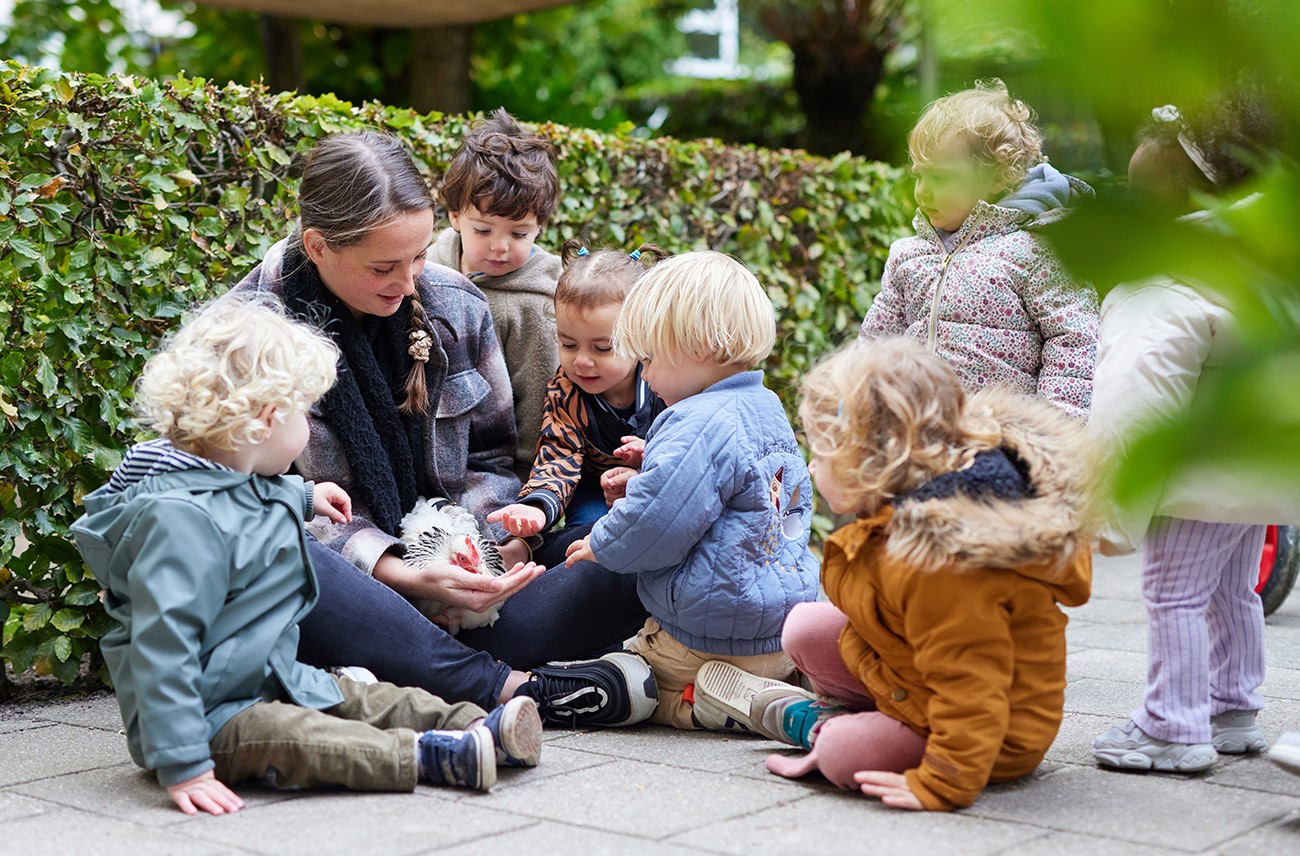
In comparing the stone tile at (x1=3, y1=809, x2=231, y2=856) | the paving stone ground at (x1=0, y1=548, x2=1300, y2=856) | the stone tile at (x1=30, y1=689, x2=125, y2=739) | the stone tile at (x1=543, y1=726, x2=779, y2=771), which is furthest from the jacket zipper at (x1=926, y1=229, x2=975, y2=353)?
the stone tile at (x1=30, y1=689, x2=125, y2=739)

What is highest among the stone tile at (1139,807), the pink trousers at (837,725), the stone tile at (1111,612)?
the pink trousers at (837,725)

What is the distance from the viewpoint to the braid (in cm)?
349

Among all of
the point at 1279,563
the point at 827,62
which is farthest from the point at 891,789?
the point at 827,62

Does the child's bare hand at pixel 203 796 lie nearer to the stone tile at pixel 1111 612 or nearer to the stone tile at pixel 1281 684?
the stone tile at pixel 1281 684

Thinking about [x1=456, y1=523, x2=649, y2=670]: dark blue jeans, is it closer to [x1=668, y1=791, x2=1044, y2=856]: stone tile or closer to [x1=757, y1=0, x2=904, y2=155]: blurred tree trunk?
[x1=668, y1=791, x2=1044, y2=856]: stone tile

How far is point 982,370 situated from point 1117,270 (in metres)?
3.09

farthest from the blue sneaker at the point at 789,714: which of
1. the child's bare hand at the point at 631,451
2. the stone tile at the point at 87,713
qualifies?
the stone tile at the point at 87,713

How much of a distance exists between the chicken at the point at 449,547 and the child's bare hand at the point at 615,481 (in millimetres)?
334

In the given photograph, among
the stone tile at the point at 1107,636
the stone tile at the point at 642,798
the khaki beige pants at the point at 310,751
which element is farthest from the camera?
the stone tile at the point at 1107,636

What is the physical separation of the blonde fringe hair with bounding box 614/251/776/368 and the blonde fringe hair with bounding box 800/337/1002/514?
568 mm

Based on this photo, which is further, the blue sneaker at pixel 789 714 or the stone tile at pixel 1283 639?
the stone tile at pixel 1283 639

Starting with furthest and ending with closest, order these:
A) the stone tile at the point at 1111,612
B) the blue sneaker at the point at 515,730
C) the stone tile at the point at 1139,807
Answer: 1. the stone tile at the point at 1111,612
2. the blue sneaker at the point at 515,730
3. the stone tile at the point at 1139,807

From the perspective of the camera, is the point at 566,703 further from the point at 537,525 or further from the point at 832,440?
the point at 832,440

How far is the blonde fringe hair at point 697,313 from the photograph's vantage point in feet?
10.3
